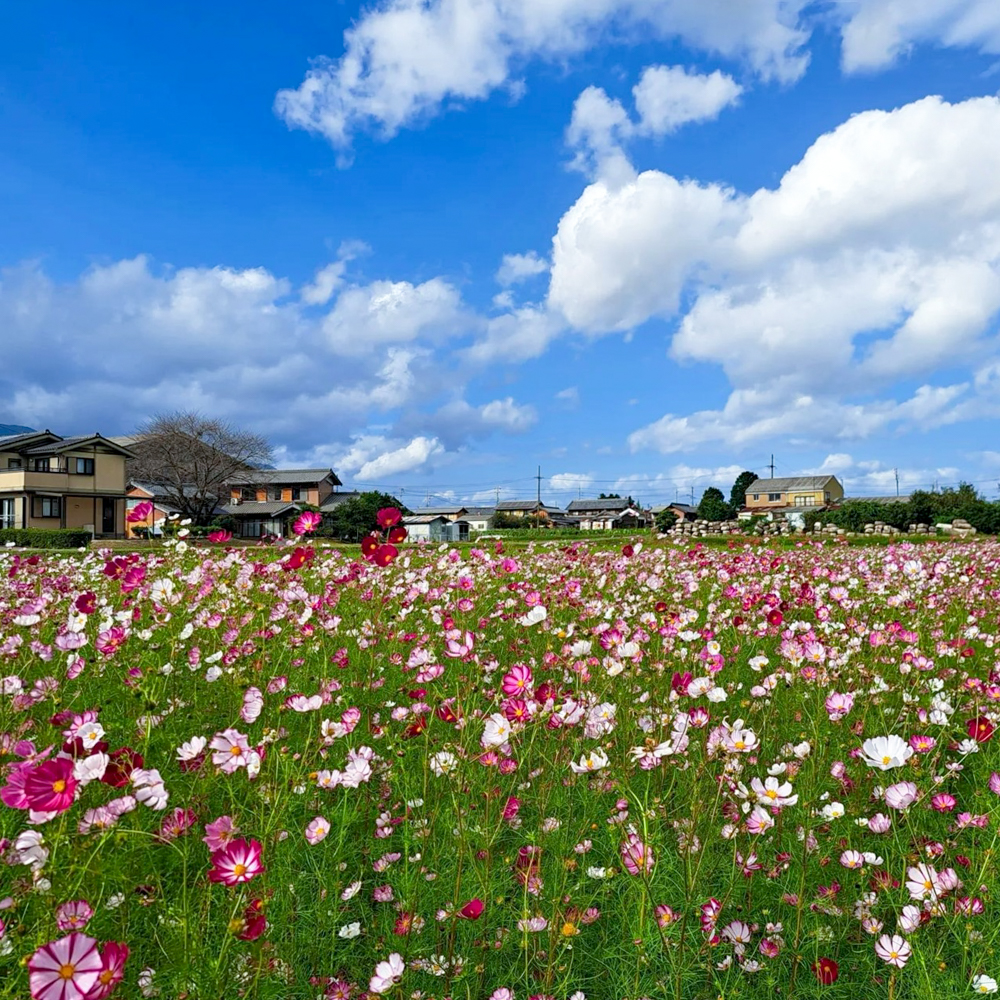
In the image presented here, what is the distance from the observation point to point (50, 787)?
1.29 meters

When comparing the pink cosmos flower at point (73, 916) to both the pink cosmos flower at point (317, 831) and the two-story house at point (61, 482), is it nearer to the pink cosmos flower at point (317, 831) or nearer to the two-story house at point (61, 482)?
the pink cosmos flower at point (317, 831)

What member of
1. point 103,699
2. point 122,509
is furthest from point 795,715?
point 122,509

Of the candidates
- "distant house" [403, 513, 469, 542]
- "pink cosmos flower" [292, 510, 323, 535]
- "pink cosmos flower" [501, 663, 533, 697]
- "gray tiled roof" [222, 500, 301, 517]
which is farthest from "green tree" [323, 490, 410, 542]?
"pink cosmos flower" [501, 663, 533, 697]

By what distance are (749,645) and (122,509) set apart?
147ft

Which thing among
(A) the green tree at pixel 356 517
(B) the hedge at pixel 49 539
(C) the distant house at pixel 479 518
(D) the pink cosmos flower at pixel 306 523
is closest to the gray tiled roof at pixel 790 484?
(C) the distant house at pixel 479 518

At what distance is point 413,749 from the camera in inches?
123

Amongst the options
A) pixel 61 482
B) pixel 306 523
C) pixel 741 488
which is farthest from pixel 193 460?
pixel 741 488

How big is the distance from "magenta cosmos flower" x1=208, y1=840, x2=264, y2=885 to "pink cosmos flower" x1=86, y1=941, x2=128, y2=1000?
29cm

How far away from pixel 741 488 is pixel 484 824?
277ft

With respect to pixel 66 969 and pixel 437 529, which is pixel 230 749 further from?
pixel 437 529

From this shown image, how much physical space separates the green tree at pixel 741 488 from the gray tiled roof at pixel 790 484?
4.06 feet

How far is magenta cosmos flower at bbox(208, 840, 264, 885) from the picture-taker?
4.38ft

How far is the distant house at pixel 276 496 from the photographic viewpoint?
54875mm

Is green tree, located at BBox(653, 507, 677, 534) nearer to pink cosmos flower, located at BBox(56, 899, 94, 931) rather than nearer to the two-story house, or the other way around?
the two-story house
